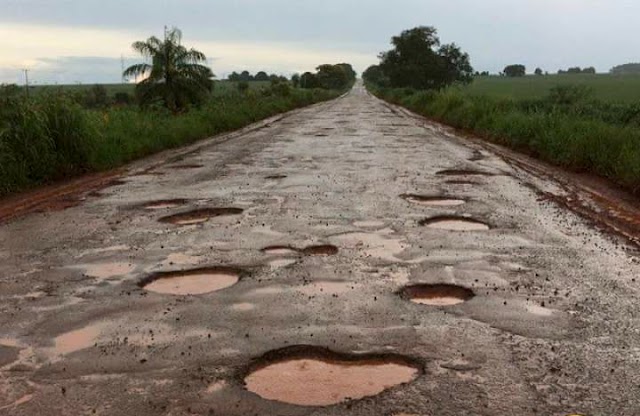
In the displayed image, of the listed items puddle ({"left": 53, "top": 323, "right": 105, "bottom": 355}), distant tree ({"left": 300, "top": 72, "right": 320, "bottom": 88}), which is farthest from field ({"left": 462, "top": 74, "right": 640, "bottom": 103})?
distant tree ({"left": 300, "top": 72, "right": 320, "bottom": 88})

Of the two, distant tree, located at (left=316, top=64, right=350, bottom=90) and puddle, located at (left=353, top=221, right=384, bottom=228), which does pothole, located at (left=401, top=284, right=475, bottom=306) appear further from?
distant tree, located at (left=316, top=64, right=350, bottom=90)

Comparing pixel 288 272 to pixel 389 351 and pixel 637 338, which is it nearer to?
pixel 389 351

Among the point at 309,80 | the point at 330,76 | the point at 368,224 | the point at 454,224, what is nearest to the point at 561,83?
the point at 309,80

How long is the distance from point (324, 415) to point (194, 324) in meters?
1.38

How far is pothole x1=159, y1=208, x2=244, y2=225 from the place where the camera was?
7.11 meters

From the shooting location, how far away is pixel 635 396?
10.1 feet

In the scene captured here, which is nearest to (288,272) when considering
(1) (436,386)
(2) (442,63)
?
(1) (436,386)

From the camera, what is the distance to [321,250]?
5785 mm

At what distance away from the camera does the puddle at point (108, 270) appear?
5145mm

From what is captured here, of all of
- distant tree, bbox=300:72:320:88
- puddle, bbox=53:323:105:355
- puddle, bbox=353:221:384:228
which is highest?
distant tree, bbox=300:72:320:88

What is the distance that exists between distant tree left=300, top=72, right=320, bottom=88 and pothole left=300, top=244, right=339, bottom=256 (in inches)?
3357

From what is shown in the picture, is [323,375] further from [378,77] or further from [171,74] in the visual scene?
[378,77]

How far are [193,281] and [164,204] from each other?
3372 millimetres

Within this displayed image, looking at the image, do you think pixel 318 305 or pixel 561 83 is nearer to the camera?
pixel 318 305
